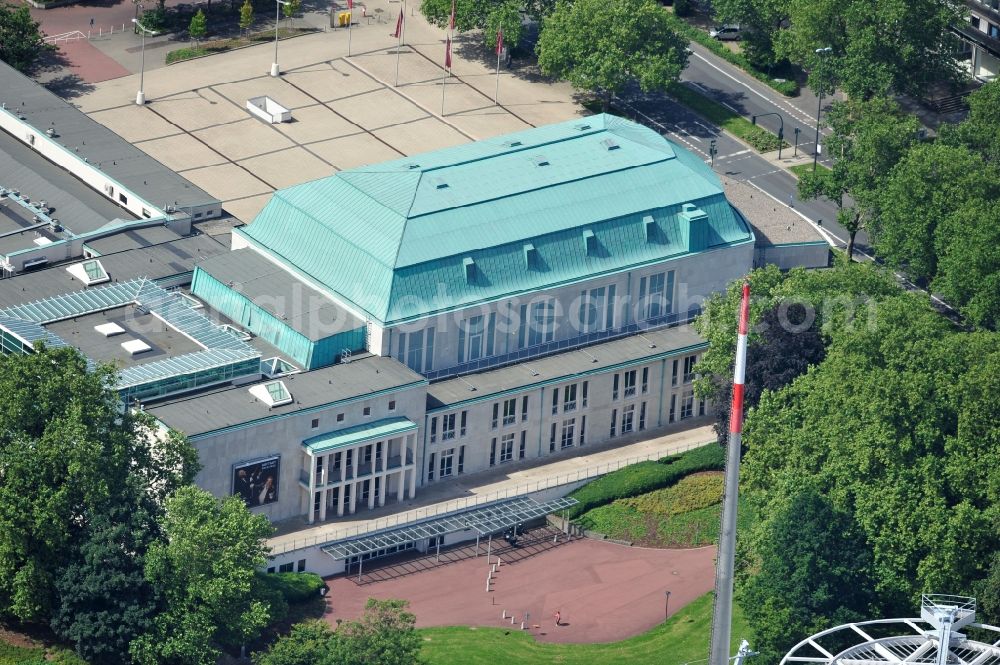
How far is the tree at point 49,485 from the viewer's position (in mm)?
196000

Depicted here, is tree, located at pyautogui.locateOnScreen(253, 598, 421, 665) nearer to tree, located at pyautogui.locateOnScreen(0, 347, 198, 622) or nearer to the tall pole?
tree, located at pyautogui.locateOnScreen(0, 347, 198, 622)

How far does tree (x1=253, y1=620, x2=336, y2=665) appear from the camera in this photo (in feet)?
621

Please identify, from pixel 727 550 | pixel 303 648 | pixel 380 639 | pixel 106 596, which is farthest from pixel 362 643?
pixel 727 550

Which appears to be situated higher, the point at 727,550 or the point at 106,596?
the point at 727,550

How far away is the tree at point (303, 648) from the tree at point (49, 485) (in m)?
17.1

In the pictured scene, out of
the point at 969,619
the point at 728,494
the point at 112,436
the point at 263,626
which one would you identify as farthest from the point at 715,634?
the point at 112,436

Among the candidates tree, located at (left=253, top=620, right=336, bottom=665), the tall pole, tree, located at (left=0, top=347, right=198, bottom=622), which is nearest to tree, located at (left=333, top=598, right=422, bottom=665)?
tree, located at (left=253, top=620, right=336, bottom=665)

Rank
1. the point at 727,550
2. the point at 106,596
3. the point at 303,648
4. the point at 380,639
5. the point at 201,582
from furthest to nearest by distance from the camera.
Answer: the point at 106,596, the point at 201,582, the point at 303,648, the point at 380,639, the point at 727,550

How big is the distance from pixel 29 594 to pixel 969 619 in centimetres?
7132

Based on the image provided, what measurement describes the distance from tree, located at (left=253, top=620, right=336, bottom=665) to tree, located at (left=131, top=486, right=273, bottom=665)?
412cm

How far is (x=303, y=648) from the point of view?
190000 millimetres

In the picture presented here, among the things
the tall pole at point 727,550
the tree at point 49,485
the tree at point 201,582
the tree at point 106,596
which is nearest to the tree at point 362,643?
the tree at point 201,582

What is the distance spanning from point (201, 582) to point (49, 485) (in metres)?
14.3

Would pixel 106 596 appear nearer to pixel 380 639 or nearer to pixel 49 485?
pixel 49 485
